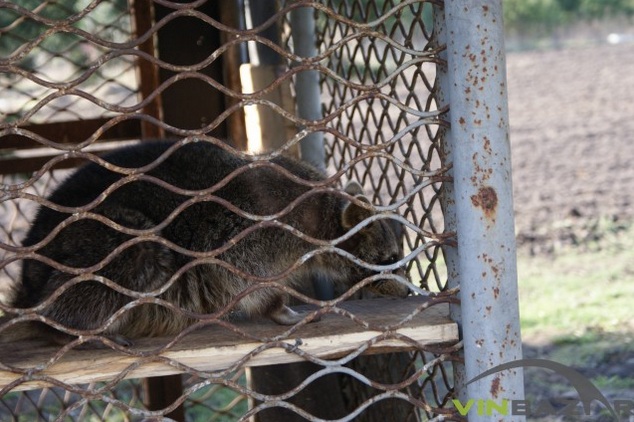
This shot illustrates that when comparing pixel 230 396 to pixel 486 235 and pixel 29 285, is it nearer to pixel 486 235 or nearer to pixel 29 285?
pixel 29 285

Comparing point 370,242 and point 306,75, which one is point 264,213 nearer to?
point 370,242

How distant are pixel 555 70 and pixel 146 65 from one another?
17232mm

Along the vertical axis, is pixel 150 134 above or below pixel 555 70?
below

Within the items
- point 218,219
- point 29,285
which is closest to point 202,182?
point 218,219

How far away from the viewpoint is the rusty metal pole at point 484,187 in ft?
10.1

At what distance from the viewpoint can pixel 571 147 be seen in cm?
1361

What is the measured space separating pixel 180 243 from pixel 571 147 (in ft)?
35.0

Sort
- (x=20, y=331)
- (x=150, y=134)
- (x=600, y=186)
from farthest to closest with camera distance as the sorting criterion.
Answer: (x=600, y=186), (x=150, y=134), (x=20, y=331)

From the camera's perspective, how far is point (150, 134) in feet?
16.8

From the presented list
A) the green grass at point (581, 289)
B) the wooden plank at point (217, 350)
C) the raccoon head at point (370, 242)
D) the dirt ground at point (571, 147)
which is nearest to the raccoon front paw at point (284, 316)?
the wooden plank at point (217, 350)

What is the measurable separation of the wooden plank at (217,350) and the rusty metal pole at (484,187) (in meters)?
0.21

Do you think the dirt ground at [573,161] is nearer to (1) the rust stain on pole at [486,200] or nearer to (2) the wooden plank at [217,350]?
(2) the wooden plank at [217,350]

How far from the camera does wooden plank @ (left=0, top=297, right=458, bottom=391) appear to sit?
10.3 feet

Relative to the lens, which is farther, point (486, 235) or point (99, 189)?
point (99, 189)
